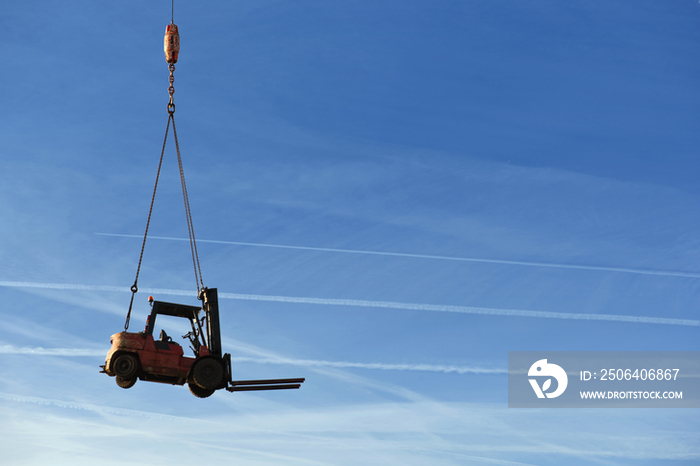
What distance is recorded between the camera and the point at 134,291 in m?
44.4

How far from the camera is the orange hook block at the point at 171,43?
49219 millimetres

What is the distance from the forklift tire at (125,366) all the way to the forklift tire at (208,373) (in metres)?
2.61

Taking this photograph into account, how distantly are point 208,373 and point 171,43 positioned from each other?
55.2 ft

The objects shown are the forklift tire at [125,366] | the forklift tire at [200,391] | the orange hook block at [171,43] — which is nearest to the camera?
the forklift tire at [125,366]

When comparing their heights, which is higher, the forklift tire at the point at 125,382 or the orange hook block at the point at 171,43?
the orange hook block at the point at 171,43

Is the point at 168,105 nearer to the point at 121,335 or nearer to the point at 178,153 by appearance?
the point at 178,153

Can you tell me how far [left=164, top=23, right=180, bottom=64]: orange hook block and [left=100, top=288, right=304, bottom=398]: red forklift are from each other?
12.8m

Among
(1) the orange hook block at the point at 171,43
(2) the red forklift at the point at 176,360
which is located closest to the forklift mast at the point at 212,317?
(2) the red forklift at the point at 176,360

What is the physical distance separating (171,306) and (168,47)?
44.0ft

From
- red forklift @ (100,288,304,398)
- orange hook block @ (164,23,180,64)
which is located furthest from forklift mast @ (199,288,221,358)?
orange hook block @ (164,23,180,64)

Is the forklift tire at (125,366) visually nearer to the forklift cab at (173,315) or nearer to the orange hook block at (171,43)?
the forklift cab at (173,315)

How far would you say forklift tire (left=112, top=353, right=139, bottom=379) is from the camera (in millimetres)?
43062

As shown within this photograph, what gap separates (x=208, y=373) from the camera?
44062 millimetres

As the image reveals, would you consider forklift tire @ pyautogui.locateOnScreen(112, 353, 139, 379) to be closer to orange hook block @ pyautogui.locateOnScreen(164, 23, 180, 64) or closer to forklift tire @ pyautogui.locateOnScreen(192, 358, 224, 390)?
forklift tire @ pyautogui.locateOnScreen(192, 358, 224, 390)
